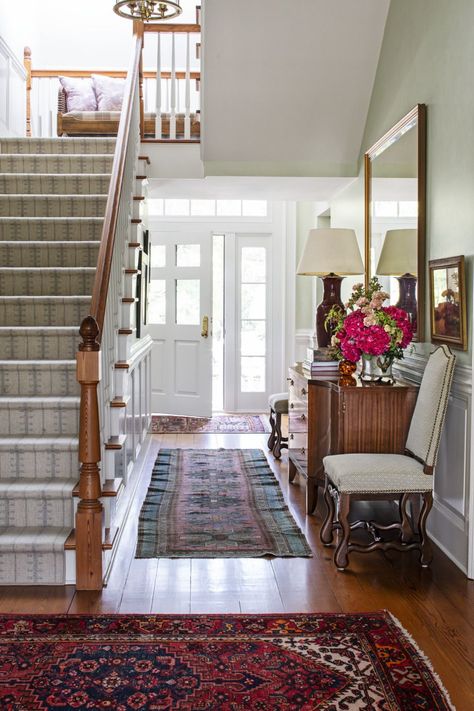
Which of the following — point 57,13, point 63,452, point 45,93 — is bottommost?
point 63,452

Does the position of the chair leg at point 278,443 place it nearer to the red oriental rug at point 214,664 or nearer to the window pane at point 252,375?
the window pane at point 252,375

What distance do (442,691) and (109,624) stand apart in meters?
1.29

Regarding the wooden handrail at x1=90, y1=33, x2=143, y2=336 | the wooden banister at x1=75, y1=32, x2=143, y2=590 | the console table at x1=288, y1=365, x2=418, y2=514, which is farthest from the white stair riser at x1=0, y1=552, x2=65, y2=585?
the console table at x1=288, y1=365, x2=418, y2=514

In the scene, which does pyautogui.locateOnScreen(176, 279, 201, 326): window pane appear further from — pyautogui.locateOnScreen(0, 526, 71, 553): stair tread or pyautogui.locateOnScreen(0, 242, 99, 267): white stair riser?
pyautogui.locateOnScreen(0, 526, 71, 553): stair tread

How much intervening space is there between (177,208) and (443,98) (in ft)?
16.3

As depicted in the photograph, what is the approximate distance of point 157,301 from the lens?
8.67 m

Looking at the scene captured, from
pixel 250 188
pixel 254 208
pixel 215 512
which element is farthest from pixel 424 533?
pixel 254 208

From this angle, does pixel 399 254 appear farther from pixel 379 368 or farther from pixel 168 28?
pixel 168 28

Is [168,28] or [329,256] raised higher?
[168,28]

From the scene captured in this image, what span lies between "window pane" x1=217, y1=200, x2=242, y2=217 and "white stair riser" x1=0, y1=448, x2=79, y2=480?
5396mm

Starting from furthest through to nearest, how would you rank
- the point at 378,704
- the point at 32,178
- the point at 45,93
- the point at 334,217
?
the point at 45,93 → the point at 334,217 → the point at 32,178 → the point at 378,704

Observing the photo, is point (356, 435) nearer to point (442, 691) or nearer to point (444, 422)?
point (444, 422)

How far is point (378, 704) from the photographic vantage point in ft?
8.27

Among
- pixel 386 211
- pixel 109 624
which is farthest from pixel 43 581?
pixel 386 211
